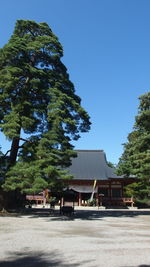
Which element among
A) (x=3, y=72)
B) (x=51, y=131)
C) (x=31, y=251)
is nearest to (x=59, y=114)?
(x=51, y=131)

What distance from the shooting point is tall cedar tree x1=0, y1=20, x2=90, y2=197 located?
58.8 feet

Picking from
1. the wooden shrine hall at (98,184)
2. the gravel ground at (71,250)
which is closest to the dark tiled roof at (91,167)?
the wooden shrine hall at (98,184)

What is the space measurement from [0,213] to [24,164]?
14.8 ft

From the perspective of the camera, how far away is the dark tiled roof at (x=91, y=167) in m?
38.0

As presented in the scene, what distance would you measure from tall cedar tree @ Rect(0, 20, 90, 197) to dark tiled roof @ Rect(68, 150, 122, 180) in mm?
17320

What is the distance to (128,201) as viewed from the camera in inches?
1393

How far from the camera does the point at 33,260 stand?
732cm

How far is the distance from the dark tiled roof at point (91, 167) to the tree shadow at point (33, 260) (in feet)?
96.2

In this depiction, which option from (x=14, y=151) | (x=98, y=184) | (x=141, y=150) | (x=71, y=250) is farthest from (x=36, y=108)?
(x=98, y=184)

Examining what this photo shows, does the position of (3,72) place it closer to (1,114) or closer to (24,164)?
(1,114)

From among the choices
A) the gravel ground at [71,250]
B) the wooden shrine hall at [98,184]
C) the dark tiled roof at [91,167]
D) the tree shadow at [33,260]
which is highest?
the dark tiled roof at [91,167]

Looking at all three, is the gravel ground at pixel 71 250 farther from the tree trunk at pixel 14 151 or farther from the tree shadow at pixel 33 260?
the tree trunk at pixel 14 151

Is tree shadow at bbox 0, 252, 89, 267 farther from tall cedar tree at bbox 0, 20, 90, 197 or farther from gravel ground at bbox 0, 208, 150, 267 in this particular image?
tall cedar tree at bbox 0, 20, 90, 197

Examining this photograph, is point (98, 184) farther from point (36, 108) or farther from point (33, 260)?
point (33, 260)
